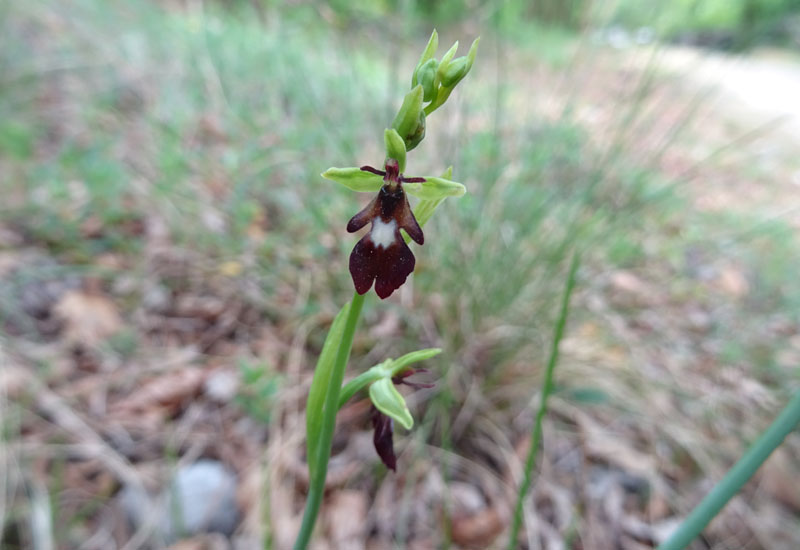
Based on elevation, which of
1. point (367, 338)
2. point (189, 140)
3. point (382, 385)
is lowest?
point (367, 338)

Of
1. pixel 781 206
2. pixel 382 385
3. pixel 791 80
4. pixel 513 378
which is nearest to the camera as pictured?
pixel 382 385

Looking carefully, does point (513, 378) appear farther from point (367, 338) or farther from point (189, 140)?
point (189, 140)

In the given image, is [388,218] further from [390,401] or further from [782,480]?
[782,480]

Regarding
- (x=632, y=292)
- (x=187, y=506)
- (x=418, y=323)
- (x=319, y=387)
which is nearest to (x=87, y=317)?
(x=187, y=506)

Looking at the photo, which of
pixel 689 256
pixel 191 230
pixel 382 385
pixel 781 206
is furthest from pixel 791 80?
pixel 382 385

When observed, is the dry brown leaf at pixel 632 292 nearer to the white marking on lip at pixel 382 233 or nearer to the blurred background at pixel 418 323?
the blurred background at pixel 418 323

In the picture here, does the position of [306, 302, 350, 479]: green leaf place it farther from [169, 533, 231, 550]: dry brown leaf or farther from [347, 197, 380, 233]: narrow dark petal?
[169, 533, 231, 550]: dry brown leaf
